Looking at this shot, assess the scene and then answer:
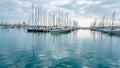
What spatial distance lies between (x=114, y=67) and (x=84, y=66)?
138 inches

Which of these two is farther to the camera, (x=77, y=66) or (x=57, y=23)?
(x=57, y=23)

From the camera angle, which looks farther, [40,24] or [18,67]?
[40,24]

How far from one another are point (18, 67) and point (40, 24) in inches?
3247

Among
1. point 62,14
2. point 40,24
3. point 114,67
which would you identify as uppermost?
point 62,14

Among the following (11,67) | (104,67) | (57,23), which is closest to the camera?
(11,67)

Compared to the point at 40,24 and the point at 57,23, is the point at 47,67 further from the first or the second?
the point at 57,23

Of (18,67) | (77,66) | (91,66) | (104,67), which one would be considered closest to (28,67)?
(18,67)

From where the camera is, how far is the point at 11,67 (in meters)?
17.0

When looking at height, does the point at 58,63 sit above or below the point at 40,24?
below

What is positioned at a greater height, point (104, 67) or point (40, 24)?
point (40, 24)

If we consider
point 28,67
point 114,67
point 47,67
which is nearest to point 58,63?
point 47,67

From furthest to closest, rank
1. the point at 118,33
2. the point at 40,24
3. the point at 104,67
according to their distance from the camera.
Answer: the point at 40,24, the point at 118,33, the point at 104,67

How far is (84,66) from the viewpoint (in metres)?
18.3

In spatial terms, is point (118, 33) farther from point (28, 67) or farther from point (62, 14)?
point (28, 67)
